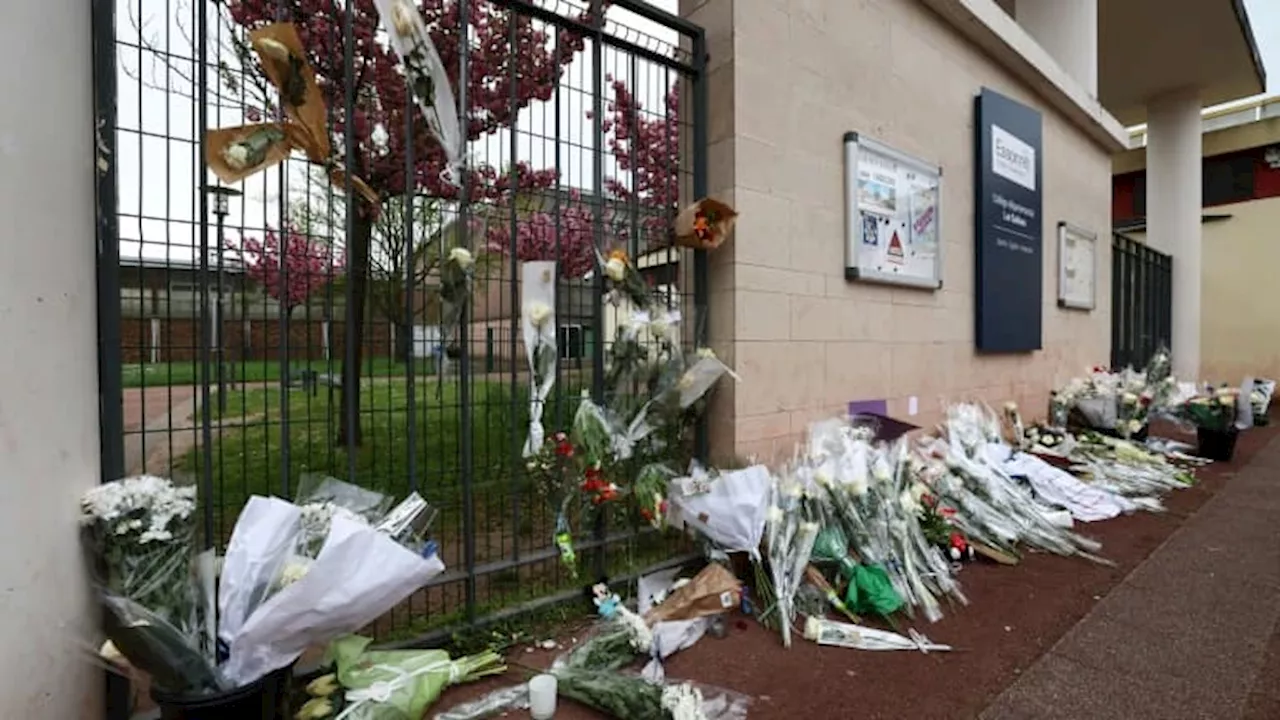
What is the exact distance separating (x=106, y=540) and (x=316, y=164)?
1.33 m

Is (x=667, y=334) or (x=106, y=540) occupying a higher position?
(x=667, y=334)

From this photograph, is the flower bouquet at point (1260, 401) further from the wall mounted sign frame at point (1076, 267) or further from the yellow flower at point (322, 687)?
the yellow flower at point (322, 687)

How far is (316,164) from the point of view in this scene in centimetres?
230

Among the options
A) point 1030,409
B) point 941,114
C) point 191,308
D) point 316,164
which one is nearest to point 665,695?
point 191,308

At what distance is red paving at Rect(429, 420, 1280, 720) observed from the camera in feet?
7.00

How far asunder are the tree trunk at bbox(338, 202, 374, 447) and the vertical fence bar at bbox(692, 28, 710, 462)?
161 cm

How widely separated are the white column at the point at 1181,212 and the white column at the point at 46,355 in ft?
44.4

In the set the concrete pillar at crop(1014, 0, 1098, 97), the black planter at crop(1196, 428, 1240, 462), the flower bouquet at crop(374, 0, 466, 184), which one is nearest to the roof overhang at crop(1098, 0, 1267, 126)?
the concrete pillar at crop(1014, 0, 1098, 97)

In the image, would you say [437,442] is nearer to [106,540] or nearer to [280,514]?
[280,514]

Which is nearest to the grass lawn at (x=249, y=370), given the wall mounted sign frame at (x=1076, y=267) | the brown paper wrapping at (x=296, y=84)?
the brown paper wrapping at (x=296, y=84)

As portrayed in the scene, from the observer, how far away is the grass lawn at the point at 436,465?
7.68 ft

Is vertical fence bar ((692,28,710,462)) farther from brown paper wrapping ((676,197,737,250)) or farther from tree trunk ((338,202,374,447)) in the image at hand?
tree trunk ((338,202,374,447))

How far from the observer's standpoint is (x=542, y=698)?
77.0 inches

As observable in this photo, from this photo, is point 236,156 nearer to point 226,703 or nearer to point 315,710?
point 226,703
